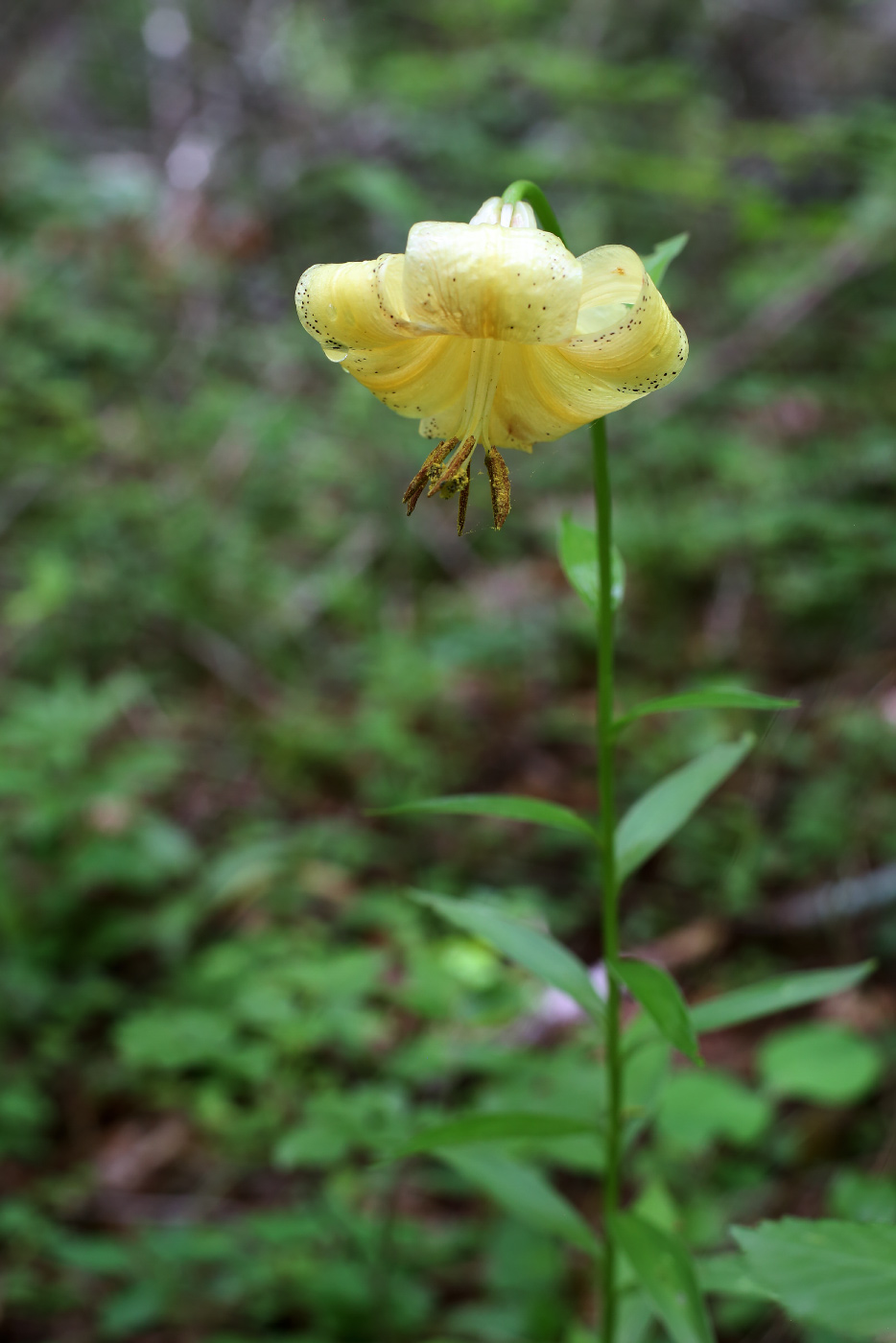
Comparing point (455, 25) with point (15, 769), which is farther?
point (455, 25)

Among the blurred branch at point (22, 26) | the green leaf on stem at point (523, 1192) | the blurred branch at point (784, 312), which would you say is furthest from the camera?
the blurred branch at point (22, 26)

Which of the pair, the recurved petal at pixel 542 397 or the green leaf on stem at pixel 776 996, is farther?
the green leaf on stem at pixel 776 996

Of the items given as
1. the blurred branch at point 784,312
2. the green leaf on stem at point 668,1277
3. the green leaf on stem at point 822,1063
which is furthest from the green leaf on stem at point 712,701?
the blurred branch at point 784,312

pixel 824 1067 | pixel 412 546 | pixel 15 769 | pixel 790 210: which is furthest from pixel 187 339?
pixel 824 1067

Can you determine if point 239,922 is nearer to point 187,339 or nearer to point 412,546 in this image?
point 412,546

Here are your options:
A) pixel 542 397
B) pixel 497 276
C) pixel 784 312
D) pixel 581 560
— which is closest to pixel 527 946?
pixel 581 560

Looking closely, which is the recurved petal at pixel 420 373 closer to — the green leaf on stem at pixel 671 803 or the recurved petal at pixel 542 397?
the recurved petal at pixel 542 397
